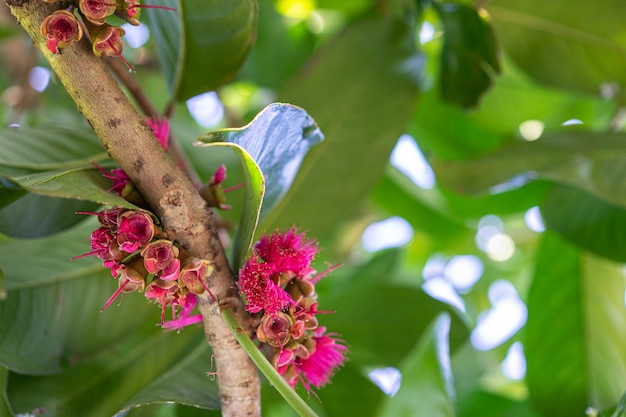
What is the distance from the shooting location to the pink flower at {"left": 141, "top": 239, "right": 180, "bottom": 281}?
535 millimetres

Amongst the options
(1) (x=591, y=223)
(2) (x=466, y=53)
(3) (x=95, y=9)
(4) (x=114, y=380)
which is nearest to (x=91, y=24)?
(3) (x=95, y=9)

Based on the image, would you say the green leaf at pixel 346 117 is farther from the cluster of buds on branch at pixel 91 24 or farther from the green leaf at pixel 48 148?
the cluster of buds on branch at pixel 91 24

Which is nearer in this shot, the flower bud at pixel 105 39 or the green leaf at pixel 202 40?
the flower bud at pixel 105 39

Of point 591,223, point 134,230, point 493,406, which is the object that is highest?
point 134,230

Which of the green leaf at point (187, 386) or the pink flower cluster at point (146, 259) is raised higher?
the pink flower cluster at point (146, 259)

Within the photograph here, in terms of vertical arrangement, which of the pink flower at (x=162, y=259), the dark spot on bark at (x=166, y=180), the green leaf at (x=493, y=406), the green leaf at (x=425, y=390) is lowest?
the green leaf at (x=493, y=406)

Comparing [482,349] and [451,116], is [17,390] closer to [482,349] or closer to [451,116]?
[451,116]

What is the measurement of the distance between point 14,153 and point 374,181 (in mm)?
546

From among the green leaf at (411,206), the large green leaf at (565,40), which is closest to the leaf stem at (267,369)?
the large green leaf at (565,40)

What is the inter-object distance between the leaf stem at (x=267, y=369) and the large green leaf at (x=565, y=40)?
79 cm

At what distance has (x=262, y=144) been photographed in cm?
59

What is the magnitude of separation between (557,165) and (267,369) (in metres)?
0.61

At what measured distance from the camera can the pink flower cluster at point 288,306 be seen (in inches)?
23.0

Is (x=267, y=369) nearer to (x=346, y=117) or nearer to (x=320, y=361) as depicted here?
(x=320, y=361)
